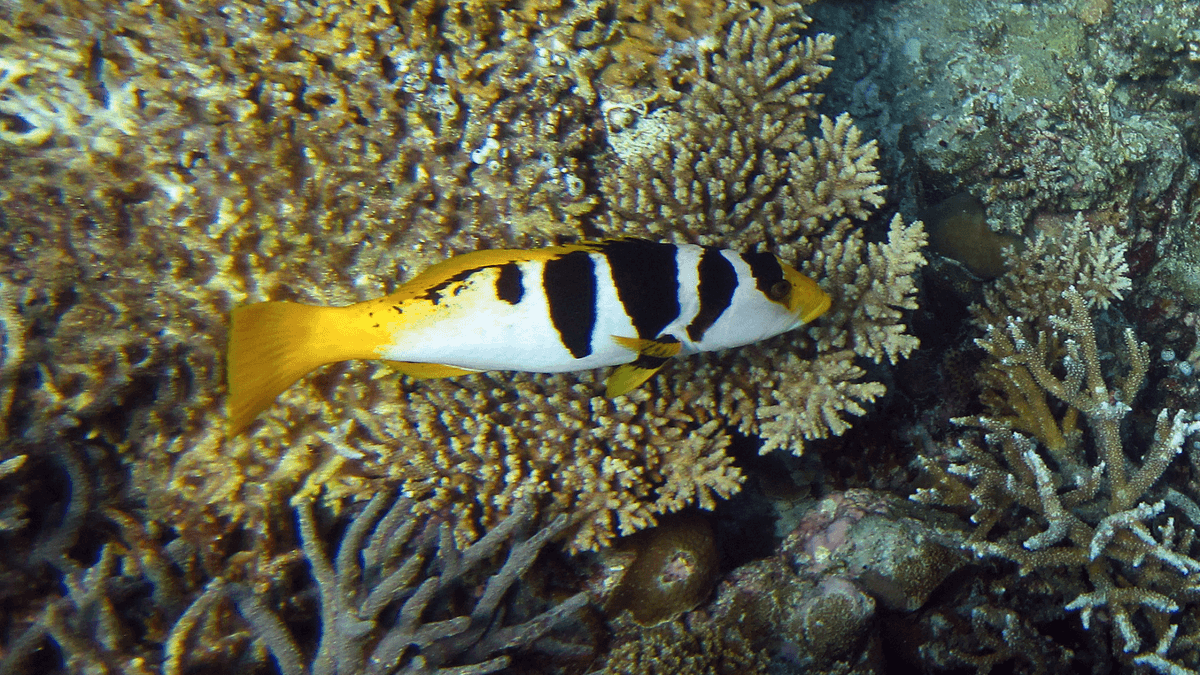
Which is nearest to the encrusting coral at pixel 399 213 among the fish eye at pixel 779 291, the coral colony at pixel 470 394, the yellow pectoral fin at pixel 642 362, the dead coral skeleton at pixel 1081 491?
the coral colony at pixel 470 394

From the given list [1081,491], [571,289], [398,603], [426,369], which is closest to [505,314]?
[571,289]

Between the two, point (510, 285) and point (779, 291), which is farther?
point (779, 291)

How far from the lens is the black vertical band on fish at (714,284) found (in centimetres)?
215

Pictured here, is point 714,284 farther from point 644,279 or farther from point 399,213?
point 399,213

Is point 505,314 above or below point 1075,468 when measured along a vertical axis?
above

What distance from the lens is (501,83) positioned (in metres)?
2.77

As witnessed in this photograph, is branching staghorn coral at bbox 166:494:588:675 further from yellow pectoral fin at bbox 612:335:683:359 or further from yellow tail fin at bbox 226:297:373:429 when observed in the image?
yellow pectoral fin at bbox 612:335:683:359

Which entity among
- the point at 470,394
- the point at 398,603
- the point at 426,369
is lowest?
the point at 398,603

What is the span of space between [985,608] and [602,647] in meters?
1.71

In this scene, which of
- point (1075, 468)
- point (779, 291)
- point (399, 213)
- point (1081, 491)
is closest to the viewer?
point (779, 291)

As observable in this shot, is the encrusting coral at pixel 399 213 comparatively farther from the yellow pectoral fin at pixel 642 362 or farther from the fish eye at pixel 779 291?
the fish eye at pixel 779 291

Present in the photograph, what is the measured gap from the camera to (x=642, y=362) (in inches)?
90.0

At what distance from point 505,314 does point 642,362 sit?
52cm

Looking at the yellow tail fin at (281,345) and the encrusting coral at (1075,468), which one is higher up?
the yellow tail fin at (281,345)
